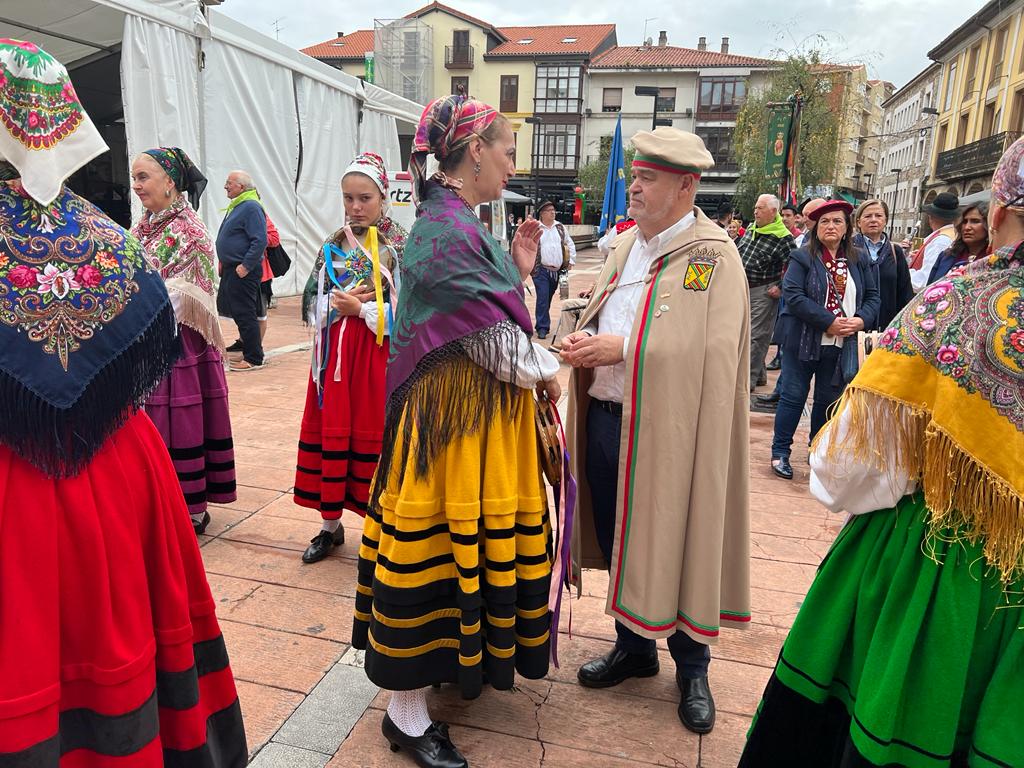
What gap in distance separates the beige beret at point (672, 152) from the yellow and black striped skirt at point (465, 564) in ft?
2.82

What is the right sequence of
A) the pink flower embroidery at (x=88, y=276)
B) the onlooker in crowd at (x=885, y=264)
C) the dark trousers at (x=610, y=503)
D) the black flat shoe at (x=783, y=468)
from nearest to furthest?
1. the pink flower embroidery at (x=88, y=276)
2. the dark trousers at (x=610, y=503)
3. the black flat shoe at (x=783, y=468)
4. the onlooker in crowd at (x=885, y=264)

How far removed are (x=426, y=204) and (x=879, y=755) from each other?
1756mm

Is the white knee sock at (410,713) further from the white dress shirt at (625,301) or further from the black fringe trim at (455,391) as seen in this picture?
the white dress shirt at (625,301)

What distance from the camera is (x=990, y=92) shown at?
3234cm

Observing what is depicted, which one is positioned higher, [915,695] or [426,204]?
[426,204]

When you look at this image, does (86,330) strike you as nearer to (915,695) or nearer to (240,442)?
(915,695)

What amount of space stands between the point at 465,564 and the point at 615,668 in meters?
0.95

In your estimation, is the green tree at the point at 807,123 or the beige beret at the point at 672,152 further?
the green tree at the point at 807,123

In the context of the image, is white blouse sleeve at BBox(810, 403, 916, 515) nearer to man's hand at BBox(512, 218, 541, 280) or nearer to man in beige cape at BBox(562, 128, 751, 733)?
man in beige cape at BBox(562, 128, 751, 733)

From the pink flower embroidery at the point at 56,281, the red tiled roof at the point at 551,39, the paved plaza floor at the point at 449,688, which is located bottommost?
the paved plaza floor at the point at 449,688

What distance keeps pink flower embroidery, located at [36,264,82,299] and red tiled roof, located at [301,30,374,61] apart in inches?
1915

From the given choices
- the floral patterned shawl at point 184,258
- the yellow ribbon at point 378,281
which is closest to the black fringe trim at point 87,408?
the yellow ribbon at point 378,281

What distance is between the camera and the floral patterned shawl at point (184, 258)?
11.2 feet

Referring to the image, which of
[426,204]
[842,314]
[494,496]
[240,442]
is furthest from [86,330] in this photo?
[842,314]
